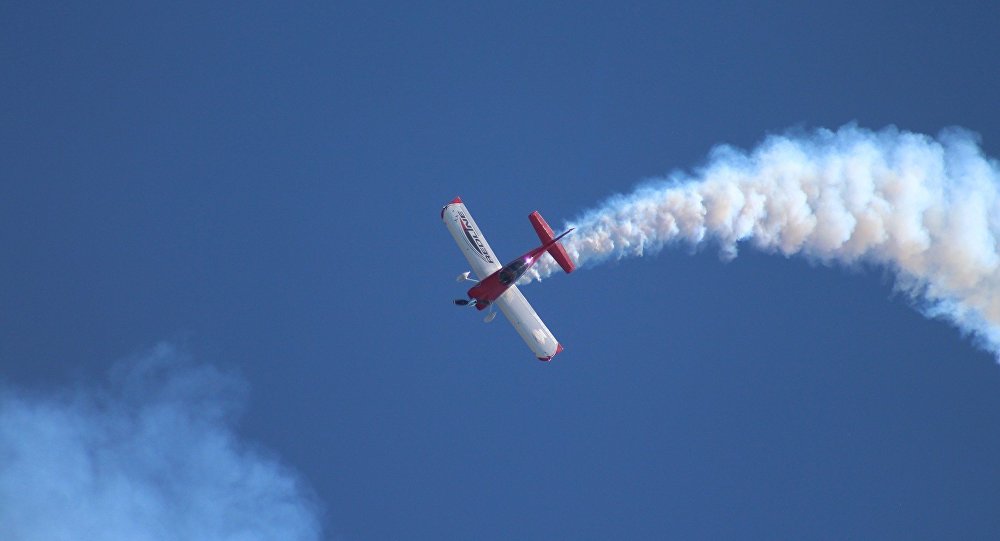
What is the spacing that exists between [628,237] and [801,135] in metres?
8.57

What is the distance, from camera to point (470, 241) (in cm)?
4912

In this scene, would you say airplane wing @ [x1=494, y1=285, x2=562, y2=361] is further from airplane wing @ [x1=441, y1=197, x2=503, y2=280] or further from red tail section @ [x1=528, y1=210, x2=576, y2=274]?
red tail section @ [x1=528, y1=210, x2=576, y2=274]

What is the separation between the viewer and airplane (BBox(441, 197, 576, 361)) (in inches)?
1879

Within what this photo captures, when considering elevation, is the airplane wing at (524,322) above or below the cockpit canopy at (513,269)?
below

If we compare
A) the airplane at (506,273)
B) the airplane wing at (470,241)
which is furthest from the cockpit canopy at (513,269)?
the airplane wing at (470,241)

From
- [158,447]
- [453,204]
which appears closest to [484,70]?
[453,204]

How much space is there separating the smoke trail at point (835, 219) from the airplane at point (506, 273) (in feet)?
4.30

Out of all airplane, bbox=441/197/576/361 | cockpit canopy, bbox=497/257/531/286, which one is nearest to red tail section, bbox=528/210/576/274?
airplane, bbox=441/197/576/361

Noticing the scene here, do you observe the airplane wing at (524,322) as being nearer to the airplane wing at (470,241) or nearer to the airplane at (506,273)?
the airplane at (506,273)

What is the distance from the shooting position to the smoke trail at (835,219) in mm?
49188

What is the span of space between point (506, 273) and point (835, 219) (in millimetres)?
13433

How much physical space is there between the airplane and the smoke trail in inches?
51.5

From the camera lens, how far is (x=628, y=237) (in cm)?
4931

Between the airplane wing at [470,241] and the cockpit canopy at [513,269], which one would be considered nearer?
the cockpit canopy at [513,269]
